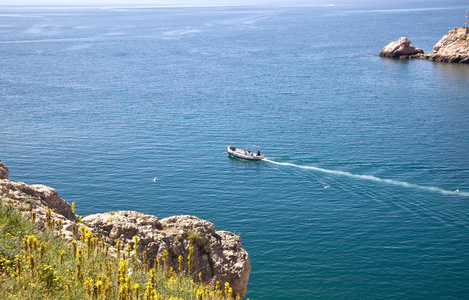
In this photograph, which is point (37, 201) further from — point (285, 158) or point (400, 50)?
point (400, 50)

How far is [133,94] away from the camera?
346 feet

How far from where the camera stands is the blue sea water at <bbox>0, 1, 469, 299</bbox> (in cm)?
4388

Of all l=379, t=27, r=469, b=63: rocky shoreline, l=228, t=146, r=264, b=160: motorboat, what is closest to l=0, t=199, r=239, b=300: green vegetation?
l=228, t=146, r=264, b=160: motorboat

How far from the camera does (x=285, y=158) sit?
6800 centimetres

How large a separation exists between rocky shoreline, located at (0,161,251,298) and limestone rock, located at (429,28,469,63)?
428ft

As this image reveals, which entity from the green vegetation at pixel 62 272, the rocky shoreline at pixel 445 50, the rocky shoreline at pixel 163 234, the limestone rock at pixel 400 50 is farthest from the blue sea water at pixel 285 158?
the green vegetation at pixel 62 272

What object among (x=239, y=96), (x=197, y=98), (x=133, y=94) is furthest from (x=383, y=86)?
(x=133, y=94)

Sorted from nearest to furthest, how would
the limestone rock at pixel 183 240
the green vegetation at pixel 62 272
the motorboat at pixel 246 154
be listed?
the green vegetation at pixel 62 272 < the limestone rock at pixel 183 240 < the motorboat at pixel 246 154

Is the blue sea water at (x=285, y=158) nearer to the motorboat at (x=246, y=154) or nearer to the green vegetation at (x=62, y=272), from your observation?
the motorboat at (x=246, y=154)

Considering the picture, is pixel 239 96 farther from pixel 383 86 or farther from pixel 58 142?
pixel 58 142

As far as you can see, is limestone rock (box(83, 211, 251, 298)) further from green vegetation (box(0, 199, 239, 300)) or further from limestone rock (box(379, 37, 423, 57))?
limestone rock (box(379, 37, 423, 57))

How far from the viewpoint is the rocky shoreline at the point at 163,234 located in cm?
1735

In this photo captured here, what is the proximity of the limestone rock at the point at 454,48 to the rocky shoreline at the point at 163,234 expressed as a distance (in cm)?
13031

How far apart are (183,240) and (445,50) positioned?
136447mm
